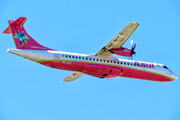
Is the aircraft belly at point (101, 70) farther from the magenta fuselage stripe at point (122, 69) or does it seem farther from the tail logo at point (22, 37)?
the tail logo at point (22, 37)

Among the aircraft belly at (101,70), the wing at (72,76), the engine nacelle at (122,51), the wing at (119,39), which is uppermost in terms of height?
the wing at (119,39)

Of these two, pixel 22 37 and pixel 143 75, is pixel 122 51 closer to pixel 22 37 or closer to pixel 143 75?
pixel 143 75

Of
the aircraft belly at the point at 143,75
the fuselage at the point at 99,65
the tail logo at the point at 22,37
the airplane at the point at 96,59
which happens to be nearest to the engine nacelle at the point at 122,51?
the airplane at the point at 96,59

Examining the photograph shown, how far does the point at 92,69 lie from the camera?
110 feet

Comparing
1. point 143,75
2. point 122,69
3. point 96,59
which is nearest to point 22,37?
point 96,59

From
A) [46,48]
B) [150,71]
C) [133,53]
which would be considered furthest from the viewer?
[150,71]

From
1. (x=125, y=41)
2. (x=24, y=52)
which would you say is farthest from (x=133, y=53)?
(x=24, y=52)

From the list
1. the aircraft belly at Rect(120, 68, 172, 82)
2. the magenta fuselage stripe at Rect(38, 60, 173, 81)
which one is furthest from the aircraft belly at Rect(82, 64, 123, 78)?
the aircraft belly at Rect(120, 68, 172, 82)

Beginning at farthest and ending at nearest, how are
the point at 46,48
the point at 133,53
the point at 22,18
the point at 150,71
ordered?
the point at 150,71 < the point at 133,53 < the point at 46,48 < the point at 22,18

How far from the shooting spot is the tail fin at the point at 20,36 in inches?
1202

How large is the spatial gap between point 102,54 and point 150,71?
715cm

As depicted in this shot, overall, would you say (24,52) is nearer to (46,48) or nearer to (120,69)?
(46,48)

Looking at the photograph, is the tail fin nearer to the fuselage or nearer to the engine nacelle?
the fuselage

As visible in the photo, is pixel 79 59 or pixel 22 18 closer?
pixel 22 18
